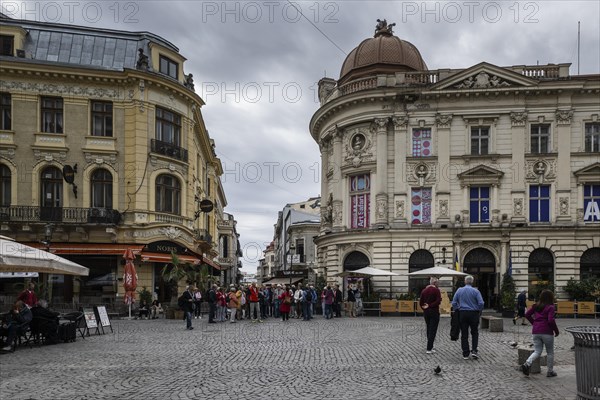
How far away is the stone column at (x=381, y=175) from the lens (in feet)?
121

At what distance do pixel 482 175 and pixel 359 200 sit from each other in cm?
765

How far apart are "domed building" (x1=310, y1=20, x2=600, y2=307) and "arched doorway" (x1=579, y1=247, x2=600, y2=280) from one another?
59 mm

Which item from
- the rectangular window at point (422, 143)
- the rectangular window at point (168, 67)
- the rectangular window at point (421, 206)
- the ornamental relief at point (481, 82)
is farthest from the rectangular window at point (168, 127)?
the ornamental relief at point (481, 82)

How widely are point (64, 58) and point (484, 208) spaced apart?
83.9 feet

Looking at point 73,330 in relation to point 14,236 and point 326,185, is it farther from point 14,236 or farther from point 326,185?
point 326,185

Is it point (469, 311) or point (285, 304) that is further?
point (285, 304)

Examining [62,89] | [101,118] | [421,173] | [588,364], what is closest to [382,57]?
[421,173]

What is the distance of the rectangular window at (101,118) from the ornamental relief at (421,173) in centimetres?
1769

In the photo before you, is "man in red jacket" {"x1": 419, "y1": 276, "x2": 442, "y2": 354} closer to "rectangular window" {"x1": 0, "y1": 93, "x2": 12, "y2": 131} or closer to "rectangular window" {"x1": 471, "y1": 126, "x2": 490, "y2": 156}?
"rectangular window" {"x1": 471, "y1": 126, "x2": 490, "y2": 156}

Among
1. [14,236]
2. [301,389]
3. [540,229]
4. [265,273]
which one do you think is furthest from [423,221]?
[265,273]

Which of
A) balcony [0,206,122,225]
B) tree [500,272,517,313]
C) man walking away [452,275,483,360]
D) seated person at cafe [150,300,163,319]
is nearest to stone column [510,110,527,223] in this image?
tree [500,272,517,313]

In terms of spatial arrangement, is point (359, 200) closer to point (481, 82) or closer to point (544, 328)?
point (481, 82)

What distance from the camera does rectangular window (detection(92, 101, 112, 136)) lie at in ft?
106

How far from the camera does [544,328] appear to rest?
10789 millimetres
